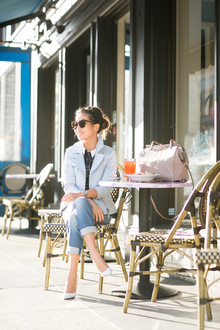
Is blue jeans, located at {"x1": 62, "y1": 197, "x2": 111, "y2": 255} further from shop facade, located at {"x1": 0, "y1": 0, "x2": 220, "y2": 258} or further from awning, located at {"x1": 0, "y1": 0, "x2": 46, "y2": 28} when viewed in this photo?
awning, located at {"x1": 0, "y1": 0, "x2": 46, "y2": 28}

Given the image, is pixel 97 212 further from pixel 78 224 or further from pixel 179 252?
pixel 179 252

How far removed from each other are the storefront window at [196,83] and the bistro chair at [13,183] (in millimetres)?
4514

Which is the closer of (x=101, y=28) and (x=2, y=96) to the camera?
(x=101, y=28)

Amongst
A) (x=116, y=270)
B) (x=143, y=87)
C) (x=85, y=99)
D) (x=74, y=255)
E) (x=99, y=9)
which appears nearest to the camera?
(x=74, y=255)

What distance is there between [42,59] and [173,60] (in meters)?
4.20

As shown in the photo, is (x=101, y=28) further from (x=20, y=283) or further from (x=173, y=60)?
(x=20, y=283)

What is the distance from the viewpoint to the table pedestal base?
9.40 feet

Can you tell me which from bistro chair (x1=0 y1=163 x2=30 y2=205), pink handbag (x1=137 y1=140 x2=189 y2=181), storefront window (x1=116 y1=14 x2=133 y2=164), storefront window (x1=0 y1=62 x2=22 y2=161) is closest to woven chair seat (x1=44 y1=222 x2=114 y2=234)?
pink handbag (x1=137 y1=140 x2=189 y2=181)

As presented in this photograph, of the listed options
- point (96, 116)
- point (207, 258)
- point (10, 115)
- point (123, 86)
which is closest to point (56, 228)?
point (96, 116)

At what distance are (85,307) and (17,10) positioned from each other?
610 cm

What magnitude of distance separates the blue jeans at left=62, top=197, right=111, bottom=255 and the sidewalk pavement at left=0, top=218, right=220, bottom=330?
14.0 inches

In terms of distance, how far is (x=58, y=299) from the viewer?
278cm

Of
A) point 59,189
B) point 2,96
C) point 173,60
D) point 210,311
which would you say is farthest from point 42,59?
point 210,311

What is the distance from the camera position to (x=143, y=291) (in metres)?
2.93
